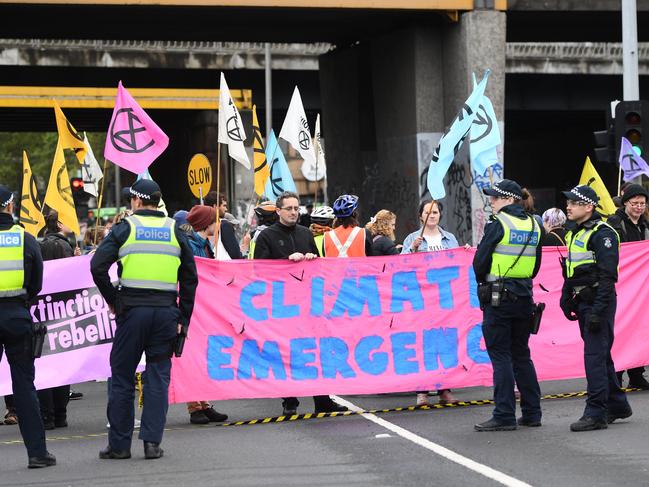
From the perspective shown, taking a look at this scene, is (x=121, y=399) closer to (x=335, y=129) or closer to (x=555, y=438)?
(x=555, y=438)

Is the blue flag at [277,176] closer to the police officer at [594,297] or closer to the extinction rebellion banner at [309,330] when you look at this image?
the extinction rebellion banner at [309,330]

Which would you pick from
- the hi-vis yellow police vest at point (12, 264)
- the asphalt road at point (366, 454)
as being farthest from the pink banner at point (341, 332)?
the hi-vis yellow police vest at point (12, 264)

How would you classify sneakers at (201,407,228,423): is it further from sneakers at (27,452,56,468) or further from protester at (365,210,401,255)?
protester at (365,210,401,255)

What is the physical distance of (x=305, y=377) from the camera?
12.2 metres

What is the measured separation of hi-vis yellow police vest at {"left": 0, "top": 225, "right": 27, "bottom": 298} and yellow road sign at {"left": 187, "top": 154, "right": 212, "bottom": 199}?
40.6 feet

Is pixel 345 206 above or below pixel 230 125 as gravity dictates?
below

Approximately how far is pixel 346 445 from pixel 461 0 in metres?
14.2

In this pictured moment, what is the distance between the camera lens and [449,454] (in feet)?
31.2

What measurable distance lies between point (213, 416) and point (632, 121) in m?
8.75

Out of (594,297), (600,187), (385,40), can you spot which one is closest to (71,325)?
(594,297)

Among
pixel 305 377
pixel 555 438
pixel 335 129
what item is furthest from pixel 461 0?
pixel 555 438

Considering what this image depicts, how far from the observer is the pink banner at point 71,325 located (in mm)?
11977

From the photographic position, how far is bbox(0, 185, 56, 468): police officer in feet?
31.9

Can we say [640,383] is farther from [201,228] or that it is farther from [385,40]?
[385,40]
